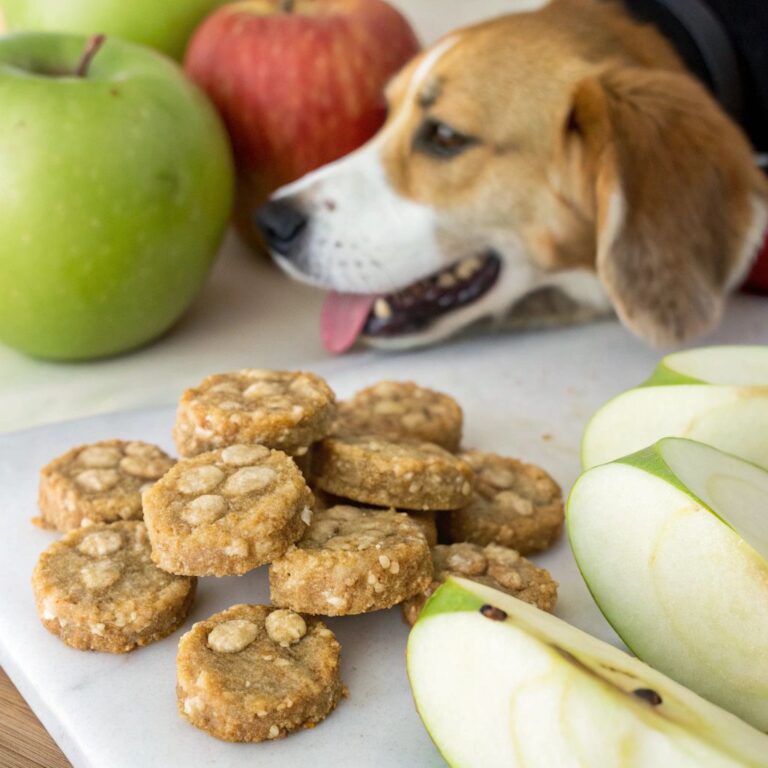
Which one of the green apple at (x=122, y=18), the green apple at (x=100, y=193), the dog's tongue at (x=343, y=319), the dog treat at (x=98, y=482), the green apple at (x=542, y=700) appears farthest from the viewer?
the green apple at (x=122, y=18)

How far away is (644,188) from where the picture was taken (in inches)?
54.7

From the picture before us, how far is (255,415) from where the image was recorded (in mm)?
942

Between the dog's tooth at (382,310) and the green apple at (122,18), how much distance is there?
727 millimetres

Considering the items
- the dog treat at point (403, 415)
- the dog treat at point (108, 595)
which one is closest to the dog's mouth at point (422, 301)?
the dog treat at point (403, 415)

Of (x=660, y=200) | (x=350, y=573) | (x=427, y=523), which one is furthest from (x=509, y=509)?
(x=660, y=200)

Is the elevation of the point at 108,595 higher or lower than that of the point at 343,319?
higher

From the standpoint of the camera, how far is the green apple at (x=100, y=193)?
135 centimetres

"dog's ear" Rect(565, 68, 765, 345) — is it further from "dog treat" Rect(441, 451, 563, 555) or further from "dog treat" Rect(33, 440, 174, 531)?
"dog treat" Rect(33, 440, 174, 531)

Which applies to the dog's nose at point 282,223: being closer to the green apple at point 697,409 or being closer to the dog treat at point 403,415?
the dog treat at point 403,415

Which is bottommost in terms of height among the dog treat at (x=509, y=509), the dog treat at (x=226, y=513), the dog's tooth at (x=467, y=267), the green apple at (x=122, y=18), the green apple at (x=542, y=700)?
the dog's tooth at (x=467, y=267)

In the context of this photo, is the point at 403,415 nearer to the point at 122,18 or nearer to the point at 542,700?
the point at 542,700

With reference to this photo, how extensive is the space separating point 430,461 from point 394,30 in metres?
1.08

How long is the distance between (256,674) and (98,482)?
0.30m

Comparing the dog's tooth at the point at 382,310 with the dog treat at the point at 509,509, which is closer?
the dog treat at the point at 509,509
